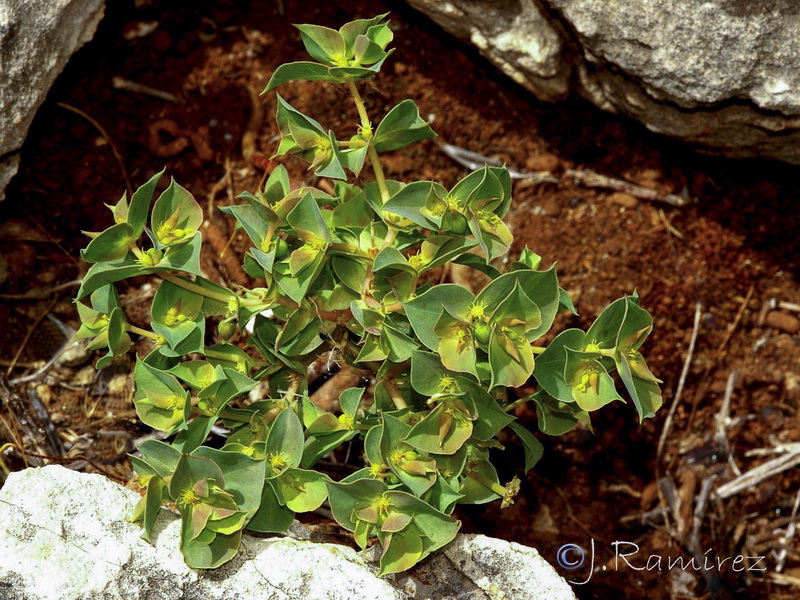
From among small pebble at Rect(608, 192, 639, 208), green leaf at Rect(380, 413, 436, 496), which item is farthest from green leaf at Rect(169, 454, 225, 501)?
small pebble at Rect(608, 192, 639, 208)

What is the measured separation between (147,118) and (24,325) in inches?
36.0

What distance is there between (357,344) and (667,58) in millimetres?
1461

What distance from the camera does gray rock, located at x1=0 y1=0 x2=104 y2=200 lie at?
253 cm

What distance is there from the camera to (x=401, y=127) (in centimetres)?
221

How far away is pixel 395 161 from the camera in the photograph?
321cm

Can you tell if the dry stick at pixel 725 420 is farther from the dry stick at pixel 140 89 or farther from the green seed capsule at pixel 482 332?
the dry stick at pixel 140 89

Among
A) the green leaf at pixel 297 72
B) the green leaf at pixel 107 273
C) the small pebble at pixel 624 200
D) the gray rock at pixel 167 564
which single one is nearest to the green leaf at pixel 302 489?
the gray rock at pixel 167 564

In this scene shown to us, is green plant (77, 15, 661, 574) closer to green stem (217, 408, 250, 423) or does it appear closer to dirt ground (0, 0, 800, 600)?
green stem (217, 408, 250, 423)

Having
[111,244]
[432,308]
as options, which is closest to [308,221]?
[432,308]

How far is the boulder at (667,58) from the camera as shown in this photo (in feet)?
8.75

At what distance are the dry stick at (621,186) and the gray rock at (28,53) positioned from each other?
75.0 inches

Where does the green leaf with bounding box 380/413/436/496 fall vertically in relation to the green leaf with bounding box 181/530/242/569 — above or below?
above

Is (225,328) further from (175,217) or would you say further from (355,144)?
(355,144)

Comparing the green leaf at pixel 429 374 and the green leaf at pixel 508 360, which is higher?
the green leaf at pixel 508 360
